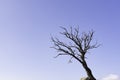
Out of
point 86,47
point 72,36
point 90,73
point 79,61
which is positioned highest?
point 72,36

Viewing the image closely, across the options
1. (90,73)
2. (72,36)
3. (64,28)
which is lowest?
(90,73)

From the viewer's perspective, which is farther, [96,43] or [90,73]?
[96,43]

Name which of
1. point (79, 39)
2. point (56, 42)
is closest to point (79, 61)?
point (79, 39)

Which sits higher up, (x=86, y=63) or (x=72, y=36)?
(x=72, y=36)

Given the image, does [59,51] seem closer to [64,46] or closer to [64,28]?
[64,46]

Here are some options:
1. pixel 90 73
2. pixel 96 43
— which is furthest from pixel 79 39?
pixel 90 73

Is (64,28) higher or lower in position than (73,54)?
higher

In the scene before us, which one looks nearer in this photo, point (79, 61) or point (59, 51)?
point (79, 61)

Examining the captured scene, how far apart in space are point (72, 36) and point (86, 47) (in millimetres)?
3011

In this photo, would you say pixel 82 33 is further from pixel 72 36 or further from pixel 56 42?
pixel 56 42

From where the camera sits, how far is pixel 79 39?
32312 millimetres

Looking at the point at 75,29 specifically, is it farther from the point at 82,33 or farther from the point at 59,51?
the point at 59,51

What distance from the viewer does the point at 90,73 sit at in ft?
99.1

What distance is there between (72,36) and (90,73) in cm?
675
